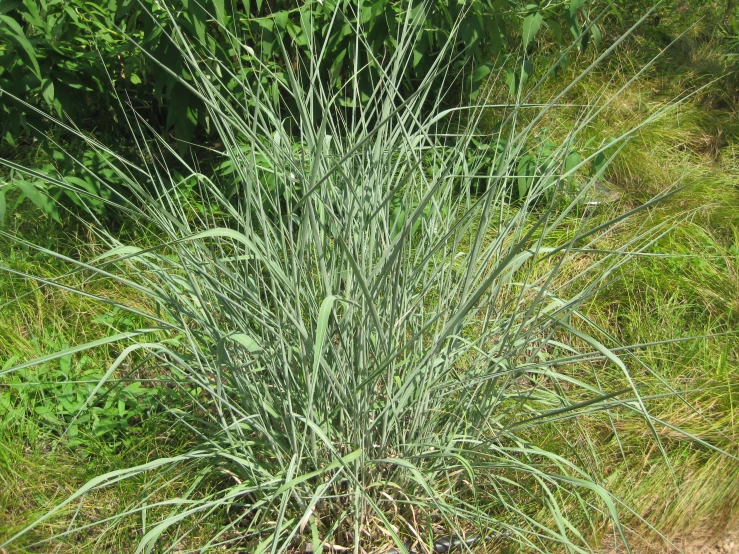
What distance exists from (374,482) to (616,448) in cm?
88

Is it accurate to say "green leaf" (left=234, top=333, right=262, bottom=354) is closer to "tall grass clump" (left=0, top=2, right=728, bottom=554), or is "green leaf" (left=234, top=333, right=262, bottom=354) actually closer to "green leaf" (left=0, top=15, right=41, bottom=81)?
"tall grass clump" (left=0, top=2, right=728, bottom=554)

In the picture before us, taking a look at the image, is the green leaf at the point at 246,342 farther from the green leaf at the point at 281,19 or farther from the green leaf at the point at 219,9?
the green leaf at the point at 281,19

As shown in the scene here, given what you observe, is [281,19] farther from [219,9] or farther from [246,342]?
[246,342]

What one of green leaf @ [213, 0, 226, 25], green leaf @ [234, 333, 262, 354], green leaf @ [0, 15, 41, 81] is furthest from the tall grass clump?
green leaf @ [0, 15, 41, 81]

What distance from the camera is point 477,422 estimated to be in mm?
1664

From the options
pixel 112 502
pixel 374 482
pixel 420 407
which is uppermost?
pixel 420 407

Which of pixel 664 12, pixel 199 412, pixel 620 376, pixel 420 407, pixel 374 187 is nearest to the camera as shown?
pixel 420 407

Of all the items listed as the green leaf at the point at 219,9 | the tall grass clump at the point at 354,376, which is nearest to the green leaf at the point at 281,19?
the green leaf at the point at 219,9

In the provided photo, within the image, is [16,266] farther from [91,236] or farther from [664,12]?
[664,12]

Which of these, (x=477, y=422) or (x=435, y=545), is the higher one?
(x=477, y=422)

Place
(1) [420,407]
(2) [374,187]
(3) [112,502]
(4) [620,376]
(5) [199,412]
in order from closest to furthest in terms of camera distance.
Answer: (1) [420,407]
(2) [374,187]
(3) [112,502]
(5) [199,412]
(4) [620,376]

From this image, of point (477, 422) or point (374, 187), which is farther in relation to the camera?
point (374, 187)

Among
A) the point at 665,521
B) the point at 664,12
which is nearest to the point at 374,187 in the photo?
the point at 665,521

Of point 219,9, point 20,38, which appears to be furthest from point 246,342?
point 20,38
